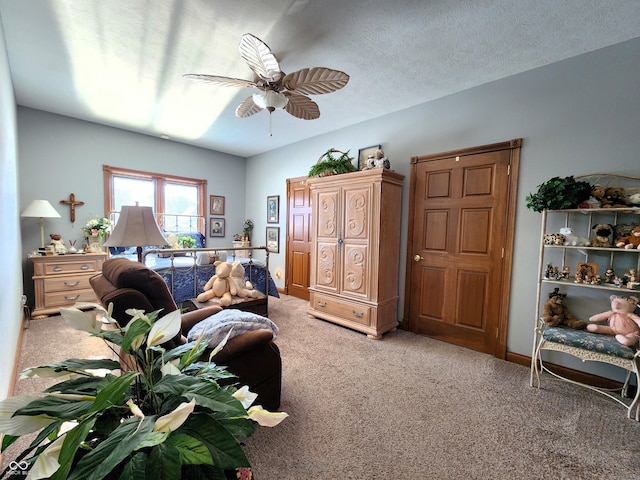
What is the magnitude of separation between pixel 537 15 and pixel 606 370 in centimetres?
278

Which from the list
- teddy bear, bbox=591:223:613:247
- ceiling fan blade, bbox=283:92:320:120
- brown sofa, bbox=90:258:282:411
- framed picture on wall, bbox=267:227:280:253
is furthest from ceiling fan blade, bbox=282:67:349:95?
framed picture on wall, bbox=267:227:280:253

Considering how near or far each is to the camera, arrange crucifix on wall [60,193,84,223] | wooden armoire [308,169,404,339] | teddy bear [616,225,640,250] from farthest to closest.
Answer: crucifix on wall [60,193,84,223]
wooden armoire [308,169,404,339]
teddy bear [616,225,640,250]

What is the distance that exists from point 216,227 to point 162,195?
112 cm

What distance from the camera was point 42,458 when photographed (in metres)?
0.47

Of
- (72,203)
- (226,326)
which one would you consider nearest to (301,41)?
(226,326)

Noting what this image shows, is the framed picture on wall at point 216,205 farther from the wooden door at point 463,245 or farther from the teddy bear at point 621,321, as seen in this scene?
the teddy bear at point 621,321

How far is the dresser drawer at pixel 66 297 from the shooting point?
3.43 m

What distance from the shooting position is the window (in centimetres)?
427

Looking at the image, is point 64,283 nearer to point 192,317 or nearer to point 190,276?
point 190,276

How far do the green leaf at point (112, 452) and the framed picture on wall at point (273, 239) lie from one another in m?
4.60

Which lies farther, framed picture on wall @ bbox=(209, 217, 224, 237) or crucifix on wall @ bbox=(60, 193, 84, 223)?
framed picture on wall @ bbox=(209, 217, 224, 237)

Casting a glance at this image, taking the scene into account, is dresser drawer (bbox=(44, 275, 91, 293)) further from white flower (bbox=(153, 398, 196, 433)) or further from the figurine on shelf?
the figurine on shelf

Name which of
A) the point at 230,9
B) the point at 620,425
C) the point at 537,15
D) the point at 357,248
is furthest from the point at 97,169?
the point at 620,425

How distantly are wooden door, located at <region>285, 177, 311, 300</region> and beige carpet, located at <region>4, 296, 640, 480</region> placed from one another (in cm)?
193
